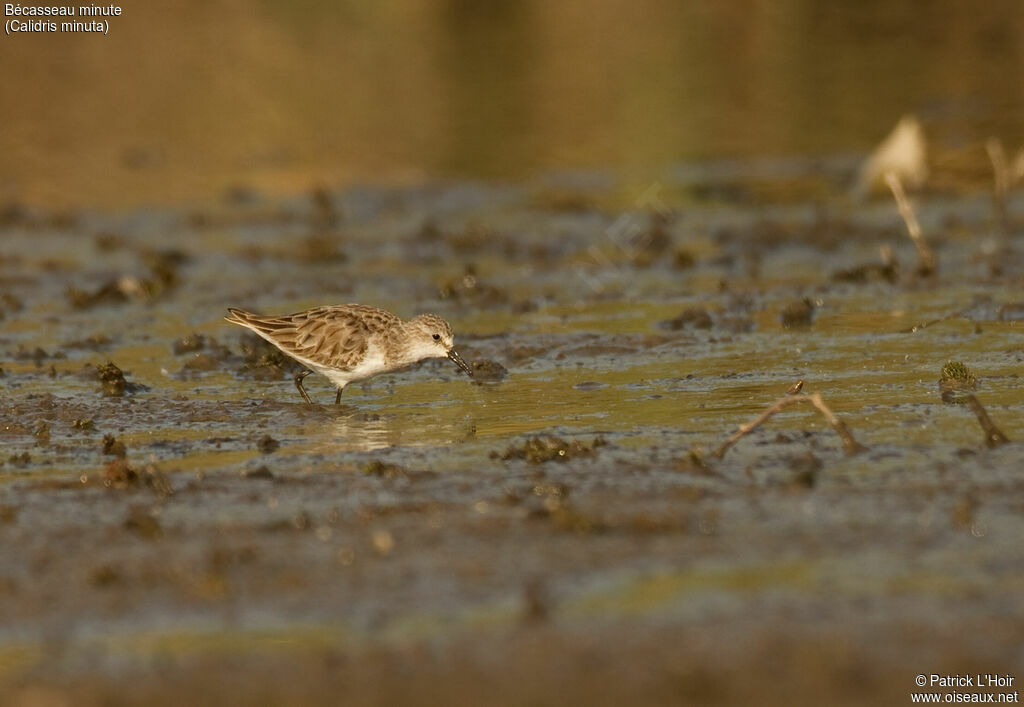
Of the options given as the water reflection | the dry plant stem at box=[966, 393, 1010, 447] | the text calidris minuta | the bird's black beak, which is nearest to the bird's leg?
the text calidris minuta

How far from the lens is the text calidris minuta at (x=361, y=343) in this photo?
42.1 ft

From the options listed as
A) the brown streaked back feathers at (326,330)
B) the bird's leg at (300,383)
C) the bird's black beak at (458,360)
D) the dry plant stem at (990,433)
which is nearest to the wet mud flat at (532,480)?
the dry plant stem at (990,433)

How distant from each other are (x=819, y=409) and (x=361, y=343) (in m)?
4.52

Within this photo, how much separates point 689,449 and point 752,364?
125 inches

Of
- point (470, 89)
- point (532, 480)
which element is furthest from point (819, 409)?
point (470, 89)

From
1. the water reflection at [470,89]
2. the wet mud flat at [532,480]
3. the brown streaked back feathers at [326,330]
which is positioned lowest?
the wet mud flat at [532,480]

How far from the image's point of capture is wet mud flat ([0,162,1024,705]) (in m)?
7.08

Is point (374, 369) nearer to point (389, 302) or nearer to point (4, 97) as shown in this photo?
point (389, 302)

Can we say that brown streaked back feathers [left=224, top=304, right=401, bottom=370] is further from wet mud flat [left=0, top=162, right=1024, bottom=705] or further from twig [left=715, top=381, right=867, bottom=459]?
twig [left=715, top=381, right=867, bottom=459]

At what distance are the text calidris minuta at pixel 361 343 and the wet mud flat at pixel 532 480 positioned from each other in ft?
1.32

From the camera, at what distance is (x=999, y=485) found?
30.0 ft

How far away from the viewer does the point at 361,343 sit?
42.1 feet

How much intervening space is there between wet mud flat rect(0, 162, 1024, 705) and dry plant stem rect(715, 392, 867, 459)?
0.27ft

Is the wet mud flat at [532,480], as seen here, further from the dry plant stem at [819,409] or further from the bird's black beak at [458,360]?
the bird's black beak at [458,360]
